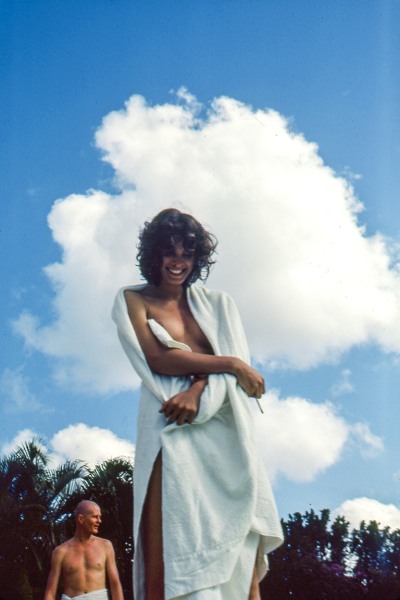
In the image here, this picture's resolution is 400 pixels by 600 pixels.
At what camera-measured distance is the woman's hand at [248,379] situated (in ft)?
9.66

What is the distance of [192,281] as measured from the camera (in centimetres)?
344

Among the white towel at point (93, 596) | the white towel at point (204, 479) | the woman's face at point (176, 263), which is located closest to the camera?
the white towel at point (204, 479)

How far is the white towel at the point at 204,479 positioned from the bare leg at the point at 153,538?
0.03 m

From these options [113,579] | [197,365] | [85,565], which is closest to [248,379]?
[197,365]

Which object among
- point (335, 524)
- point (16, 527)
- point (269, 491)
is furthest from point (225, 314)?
point (335, 524)

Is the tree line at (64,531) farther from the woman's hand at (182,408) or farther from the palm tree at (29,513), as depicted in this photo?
the woman's hand at (182,408)

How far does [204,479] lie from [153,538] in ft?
0.99

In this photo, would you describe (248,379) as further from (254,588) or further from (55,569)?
(55,569)

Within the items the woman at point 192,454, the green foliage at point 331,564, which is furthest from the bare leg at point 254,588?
the green foliage at point 331,564

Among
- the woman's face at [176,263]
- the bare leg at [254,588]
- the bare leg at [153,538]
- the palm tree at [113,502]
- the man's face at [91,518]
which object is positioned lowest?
the bare leg at [254,588]

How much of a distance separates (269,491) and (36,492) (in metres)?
15.5

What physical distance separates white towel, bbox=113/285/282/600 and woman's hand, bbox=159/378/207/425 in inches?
1.1

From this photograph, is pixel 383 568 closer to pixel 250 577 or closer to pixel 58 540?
pixel 58 540

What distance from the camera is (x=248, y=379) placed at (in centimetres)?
294
